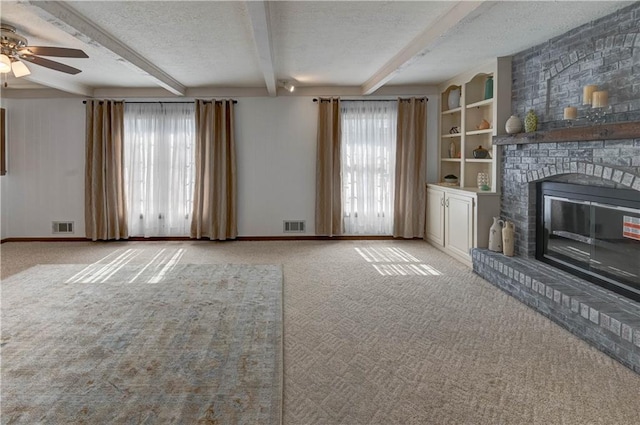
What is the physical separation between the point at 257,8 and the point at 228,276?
9.75 ft

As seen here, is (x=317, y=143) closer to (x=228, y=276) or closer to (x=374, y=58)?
(x=374, y=58)

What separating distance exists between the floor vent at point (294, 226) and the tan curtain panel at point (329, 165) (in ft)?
1.16

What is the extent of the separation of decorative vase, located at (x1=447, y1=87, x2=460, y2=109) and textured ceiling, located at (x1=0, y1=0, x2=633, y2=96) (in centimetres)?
54

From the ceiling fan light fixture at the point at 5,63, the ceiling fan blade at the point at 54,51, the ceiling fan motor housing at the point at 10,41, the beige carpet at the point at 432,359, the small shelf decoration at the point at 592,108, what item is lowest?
the beige carpet at the point at 432,359

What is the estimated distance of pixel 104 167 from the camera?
739 cm

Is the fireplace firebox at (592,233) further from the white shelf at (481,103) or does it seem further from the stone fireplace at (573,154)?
the white shelf at (481,103)

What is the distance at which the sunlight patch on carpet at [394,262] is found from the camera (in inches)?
216

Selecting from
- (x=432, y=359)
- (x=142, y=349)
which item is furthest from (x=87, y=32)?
(x=432, y=359)

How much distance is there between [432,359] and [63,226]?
6.62 m

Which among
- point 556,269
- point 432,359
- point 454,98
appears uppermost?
point 454,98

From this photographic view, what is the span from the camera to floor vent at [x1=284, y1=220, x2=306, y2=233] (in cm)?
770

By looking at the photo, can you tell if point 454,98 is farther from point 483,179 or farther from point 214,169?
point 214,169

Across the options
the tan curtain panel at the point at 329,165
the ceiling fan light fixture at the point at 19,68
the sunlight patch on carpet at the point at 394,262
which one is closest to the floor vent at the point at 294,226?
the tan curtain panel at the point at 329,165

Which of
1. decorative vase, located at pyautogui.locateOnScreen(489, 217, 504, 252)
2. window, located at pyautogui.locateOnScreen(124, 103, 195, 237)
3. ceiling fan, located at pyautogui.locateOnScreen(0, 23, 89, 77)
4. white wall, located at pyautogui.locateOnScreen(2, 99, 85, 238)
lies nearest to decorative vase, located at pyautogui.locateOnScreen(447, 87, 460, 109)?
decorative vase, located at pyautogui.locateOnScreen(489, 217, 504, 252)
